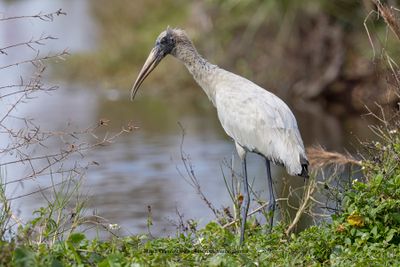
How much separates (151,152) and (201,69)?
6649 millimetres

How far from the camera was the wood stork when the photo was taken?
7.23m

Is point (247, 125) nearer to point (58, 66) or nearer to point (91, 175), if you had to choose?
point (91, 175)

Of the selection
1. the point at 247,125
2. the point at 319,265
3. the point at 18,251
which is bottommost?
the point at 319,265

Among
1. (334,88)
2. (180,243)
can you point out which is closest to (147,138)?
(334,88)

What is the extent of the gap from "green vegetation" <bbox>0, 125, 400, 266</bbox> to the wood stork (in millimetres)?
463

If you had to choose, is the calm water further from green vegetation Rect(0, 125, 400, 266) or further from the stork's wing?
green vegetation Rect(0, 125, 400, 266)

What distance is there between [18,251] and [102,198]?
646cm

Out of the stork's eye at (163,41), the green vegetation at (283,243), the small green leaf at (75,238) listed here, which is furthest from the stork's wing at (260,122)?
the small green leaf at (75,238)

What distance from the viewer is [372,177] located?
6.79m

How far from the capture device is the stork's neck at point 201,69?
318 inches

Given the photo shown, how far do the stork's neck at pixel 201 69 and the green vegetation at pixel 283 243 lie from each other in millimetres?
1559

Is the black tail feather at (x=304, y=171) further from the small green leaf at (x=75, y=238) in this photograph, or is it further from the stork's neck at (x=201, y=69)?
the small green leaf at (x=75, y=238)

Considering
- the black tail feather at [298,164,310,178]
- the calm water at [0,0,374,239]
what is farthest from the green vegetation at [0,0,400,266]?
the calm water at [0,0,374,239]

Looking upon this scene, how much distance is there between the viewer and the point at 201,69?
26.8 feet
